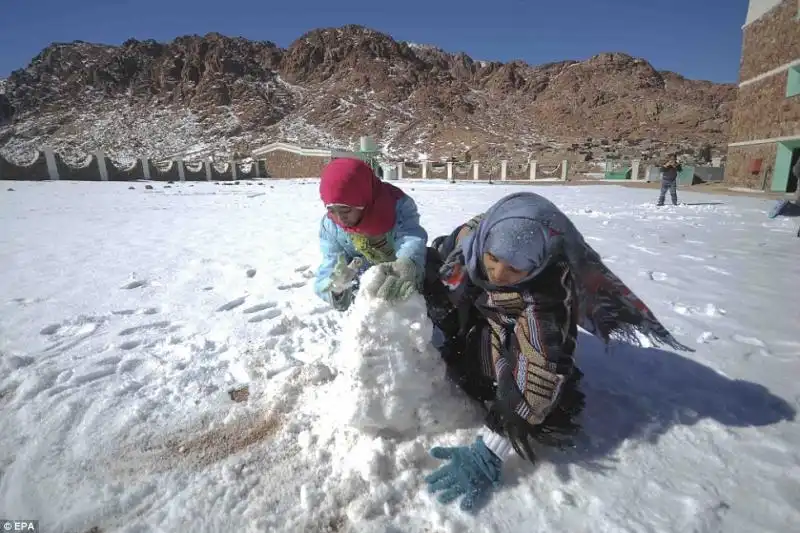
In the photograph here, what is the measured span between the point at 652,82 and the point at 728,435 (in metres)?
79.0

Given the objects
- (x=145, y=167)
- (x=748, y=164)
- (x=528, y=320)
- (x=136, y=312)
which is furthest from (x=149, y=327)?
(x=145, y=167)

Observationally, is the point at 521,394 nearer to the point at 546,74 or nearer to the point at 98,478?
the point at 98,478

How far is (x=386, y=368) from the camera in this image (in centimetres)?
143

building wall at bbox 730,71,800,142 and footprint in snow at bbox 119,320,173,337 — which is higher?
building wall at bbox 730,71,800,142

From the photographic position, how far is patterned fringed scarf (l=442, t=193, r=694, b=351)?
4.20 feet

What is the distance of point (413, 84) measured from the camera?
69.3 m

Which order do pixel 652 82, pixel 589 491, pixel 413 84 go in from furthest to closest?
1. pixel 413 84
2. pixel 652 82
3. pixel 589 491

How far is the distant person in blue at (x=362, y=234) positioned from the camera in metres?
1.58

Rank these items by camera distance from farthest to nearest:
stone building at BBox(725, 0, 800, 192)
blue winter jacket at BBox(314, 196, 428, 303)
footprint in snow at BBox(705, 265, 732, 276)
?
stone building at BBox(725, 0, 800, 192), footprint in snow at BBox(705, 265, 732, 276), blue winter jacket at BBox(314, 196, 428, 303)

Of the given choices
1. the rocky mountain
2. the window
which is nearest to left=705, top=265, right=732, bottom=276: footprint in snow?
the window

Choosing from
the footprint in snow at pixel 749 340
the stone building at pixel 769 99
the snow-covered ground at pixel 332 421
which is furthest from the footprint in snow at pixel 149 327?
the stone building at pixel 769 99

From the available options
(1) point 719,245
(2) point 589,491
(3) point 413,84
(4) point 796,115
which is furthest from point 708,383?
(3) point 413,84

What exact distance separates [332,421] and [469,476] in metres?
0.56

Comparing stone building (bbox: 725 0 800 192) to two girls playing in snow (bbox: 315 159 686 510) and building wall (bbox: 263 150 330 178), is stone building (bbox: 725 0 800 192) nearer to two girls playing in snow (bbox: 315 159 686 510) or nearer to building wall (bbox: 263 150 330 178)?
two girls playing in snow (bbox: 315 159 686 510)
